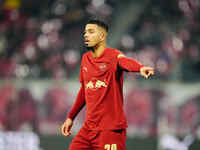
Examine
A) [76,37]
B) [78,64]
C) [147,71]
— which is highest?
[76,37]

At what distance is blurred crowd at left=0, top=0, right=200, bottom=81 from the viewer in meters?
5.94

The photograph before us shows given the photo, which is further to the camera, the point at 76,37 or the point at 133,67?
the point at 76,37

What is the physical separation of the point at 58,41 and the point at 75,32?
0.31 m

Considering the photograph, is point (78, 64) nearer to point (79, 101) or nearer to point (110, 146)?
point (79, 101)

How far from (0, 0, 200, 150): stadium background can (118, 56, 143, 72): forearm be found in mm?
3199

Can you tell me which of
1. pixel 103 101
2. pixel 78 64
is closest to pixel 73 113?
pixel 103 101

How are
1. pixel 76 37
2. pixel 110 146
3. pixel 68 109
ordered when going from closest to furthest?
pixel 110 146 → pixel 68 109 → pixel 76 37

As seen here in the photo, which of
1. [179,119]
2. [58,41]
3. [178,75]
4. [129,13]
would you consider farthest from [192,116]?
[58,41]

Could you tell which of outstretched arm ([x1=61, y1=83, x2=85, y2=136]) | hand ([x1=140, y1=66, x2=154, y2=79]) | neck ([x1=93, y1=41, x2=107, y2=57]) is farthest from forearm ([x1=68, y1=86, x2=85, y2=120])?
hand ([x1=140, y1=66, x2=154, y2=79])

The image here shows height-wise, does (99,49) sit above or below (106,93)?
above

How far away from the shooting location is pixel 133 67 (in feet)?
8.55

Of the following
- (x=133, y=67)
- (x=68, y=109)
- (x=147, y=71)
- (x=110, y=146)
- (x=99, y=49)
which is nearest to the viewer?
(x=147, y=71)

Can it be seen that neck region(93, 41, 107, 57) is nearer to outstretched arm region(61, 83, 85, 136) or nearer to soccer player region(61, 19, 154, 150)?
soccer player region(61, 19, 154, 150)

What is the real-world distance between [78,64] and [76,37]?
0.43 meters
